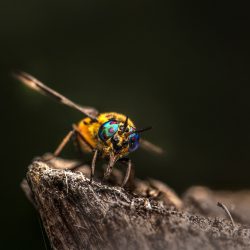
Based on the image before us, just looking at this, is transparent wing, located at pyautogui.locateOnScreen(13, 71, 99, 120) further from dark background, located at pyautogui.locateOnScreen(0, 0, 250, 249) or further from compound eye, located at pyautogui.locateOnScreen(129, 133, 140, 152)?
dark background, located at pyautogui.locateOnScreen(0, 0, 250, 249)

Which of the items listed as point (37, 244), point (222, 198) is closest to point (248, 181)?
point (222, 198)

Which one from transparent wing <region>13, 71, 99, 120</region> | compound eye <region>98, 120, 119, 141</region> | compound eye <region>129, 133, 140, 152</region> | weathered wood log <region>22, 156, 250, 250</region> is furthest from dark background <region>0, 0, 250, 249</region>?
weathered wood log <region>22, 156, 250, 250</region>

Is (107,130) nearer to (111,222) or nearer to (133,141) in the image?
(133,141)

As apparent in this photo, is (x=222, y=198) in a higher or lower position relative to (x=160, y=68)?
lower

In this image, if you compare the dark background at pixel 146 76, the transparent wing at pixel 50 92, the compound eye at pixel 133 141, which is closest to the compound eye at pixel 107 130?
the compound eye at pixel 133 141

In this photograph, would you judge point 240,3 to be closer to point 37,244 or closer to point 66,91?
point 66,91
